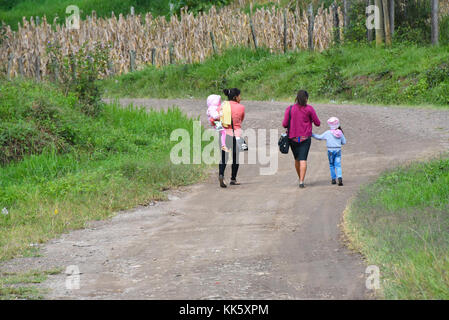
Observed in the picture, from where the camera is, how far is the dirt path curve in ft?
19.0

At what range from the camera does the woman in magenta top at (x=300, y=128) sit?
10.5m

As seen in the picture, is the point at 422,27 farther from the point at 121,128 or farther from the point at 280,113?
the point at 121,128

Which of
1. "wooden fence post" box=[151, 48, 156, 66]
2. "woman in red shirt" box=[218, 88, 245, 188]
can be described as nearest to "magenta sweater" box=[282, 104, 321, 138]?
"woman in red shirt" box=[218, 88, 245, 188]

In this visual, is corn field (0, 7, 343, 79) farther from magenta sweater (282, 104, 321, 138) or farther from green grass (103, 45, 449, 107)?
magenta sweater (282, 104, 321, 138)

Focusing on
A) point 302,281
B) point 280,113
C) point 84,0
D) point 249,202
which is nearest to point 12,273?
point 302,281

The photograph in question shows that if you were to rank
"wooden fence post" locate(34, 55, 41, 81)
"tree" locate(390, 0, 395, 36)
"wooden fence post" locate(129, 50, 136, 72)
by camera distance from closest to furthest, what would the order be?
"tree" locate(390, 0, 395, 36) < "wooden fence post" locate(34, 55, 41, 81) < "wooden fence post" locate(129, 50, 136, 72)

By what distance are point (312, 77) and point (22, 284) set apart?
1642 cm

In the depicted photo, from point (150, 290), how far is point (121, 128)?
9.14 metres

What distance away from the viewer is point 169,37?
2742 cm

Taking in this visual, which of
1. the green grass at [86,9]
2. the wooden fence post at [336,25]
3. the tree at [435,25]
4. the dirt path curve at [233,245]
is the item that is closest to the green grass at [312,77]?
the tree at [435,25]

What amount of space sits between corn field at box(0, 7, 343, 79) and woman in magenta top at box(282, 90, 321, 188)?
609 inches

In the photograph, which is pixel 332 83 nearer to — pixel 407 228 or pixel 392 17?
pixel 392 17

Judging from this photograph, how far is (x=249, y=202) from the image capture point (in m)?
9.56

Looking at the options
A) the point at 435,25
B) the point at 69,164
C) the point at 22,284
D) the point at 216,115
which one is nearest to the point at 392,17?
the point at 435,25
